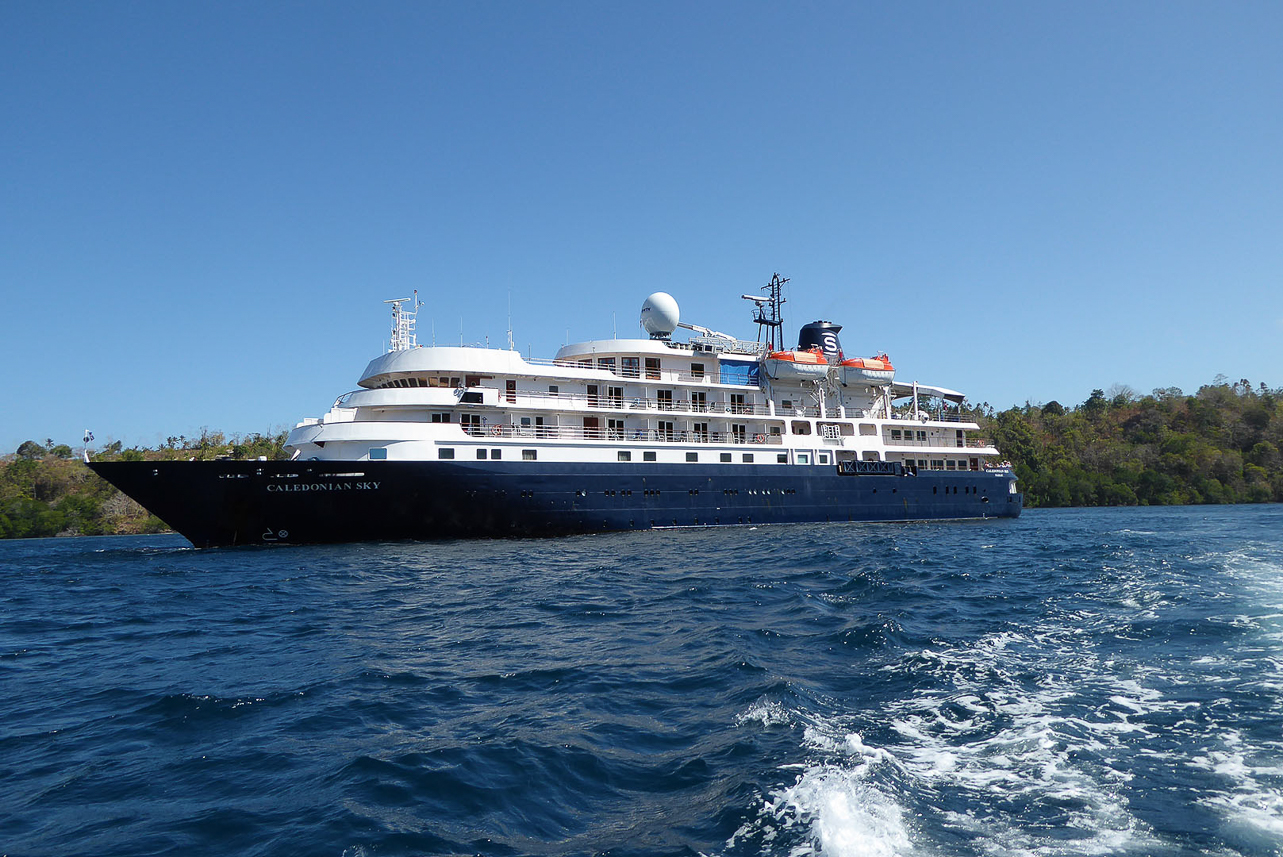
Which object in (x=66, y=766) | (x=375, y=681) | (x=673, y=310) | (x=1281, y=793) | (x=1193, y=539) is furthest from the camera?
(x=673, y=310)

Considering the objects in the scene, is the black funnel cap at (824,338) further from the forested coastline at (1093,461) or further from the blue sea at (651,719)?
the forested coastline at (1093,461)

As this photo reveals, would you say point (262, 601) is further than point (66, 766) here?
Yes

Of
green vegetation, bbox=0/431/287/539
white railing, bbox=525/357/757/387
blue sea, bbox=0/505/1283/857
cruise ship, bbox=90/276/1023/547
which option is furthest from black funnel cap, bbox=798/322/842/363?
green vegetation, bbox=0/431/287/539

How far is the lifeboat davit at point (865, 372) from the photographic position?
37719 mm

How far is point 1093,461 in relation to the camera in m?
83.8

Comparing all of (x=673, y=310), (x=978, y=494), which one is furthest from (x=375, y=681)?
(x=978, y=494)

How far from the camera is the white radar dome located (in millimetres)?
35438

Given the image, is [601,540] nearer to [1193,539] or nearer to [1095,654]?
[1095,654]

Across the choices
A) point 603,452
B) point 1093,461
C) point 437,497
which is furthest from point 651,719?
point 1093,461

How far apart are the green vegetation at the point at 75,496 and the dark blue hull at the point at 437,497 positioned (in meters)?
35.5

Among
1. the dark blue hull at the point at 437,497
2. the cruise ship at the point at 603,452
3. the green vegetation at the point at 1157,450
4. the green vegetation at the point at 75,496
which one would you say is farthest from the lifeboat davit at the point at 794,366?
the green vegetation at the point at 1157,450

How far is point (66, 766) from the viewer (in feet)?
20.8

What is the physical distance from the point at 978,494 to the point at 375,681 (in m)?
38.0

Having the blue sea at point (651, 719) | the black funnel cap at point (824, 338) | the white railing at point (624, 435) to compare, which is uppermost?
the black funnel cap at point (824, 338)
